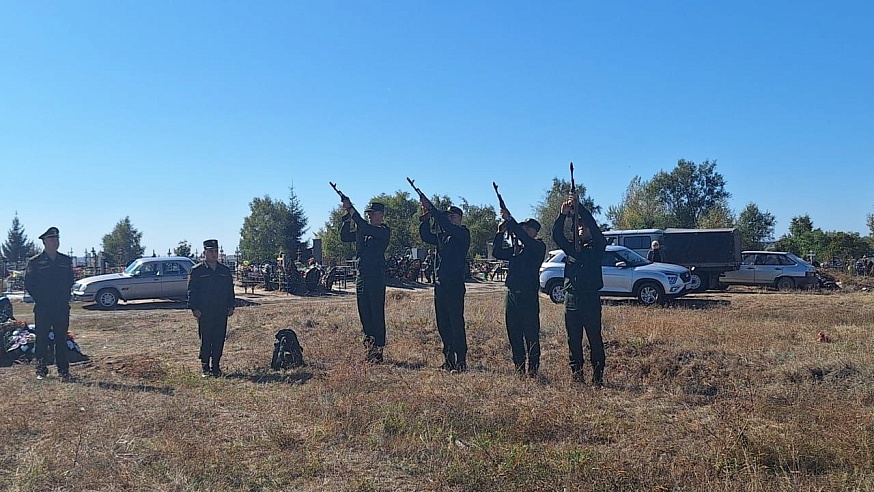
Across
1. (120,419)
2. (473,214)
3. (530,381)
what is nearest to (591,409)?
(530,381)

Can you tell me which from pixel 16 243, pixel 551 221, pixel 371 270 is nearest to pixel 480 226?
pixel 551 221

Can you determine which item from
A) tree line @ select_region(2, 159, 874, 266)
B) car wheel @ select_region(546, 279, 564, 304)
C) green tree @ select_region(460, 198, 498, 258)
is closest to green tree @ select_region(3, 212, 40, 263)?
tree line @ select_region(2, 159, 874, 266)

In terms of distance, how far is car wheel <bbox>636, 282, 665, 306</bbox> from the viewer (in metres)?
16.1

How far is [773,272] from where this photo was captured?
21312 mm

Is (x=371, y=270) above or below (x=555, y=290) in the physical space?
above

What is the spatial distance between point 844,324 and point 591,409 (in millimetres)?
7789

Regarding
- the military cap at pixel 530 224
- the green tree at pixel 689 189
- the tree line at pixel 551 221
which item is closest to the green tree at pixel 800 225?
the tree line at pixel 551 221

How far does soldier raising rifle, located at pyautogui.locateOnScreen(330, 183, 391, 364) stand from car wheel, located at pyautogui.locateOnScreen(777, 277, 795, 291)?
16834 mm

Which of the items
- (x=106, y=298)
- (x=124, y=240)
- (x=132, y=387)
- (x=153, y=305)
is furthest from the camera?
(x=124, y=240)

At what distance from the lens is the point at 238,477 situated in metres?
4.39

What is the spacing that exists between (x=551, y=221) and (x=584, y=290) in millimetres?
53775

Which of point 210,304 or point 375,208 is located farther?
point 375,208

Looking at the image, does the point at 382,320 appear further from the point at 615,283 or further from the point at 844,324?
the point at 615,283

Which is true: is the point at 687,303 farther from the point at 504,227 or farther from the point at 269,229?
the point at 269,229
